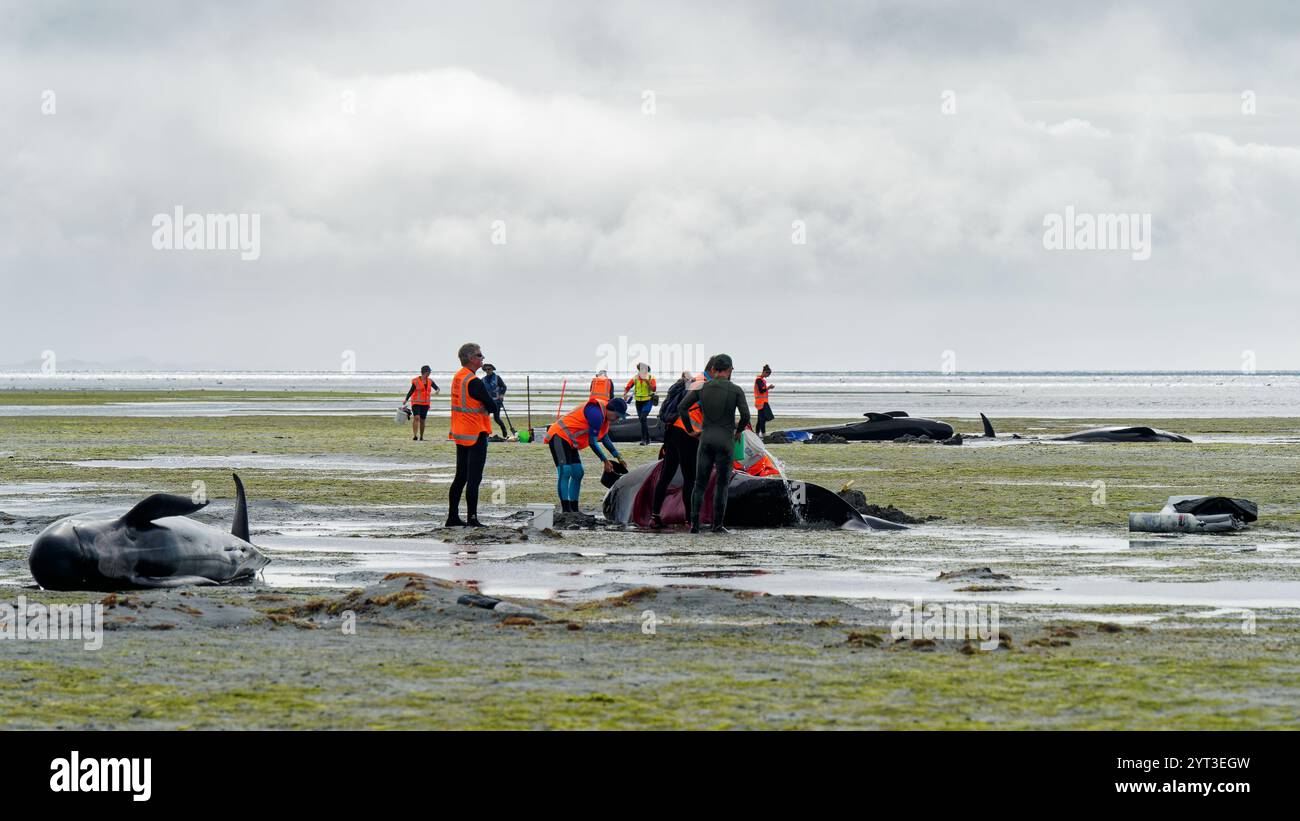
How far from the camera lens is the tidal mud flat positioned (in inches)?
299

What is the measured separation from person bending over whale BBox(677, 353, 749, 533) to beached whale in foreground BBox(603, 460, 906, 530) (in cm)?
47

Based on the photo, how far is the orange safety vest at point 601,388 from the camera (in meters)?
19.3

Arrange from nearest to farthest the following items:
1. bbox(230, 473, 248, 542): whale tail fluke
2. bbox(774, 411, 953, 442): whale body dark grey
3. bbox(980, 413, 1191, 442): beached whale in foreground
Result: bbox(230, 473, 248, 542): whale tail fluke → bbox(980, 413, 1191, 442): beached whale in foreground → bbox(774, 411, 953, 442): whale body dark grey

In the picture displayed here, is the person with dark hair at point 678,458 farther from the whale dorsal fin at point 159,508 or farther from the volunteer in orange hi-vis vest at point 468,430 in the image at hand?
the whale dorsal fin at point 159,508

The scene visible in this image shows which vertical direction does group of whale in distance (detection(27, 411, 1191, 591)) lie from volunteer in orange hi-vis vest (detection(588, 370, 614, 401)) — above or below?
below

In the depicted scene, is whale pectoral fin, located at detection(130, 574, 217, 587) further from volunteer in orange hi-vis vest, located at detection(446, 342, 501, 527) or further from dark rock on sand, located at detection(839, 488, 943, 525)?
dark rock on sand, located at detection(839, 488, 943, 525)

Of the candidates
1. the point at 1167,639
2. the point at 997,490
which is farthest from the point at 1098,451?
the point at 1167,639

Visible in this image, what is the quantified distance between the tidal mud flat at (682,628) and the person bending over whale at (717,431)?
0.53m

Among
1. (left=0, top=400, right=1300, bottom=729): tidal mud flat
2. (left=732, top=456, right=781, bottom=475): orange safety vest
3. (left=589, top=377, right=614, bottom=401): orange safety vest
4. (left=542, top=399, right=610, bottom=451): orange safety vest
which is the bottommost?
(left=0, top=400, right=1300, bottom=729): tidal mud flat

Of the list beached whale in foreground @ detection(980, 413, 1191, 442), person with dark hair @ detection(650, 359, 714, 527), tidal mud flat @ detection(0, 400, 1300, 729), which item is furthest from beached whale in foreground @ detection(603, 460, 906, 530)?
beached whale in foreground @ detection(980, 413, 1191, 442)
